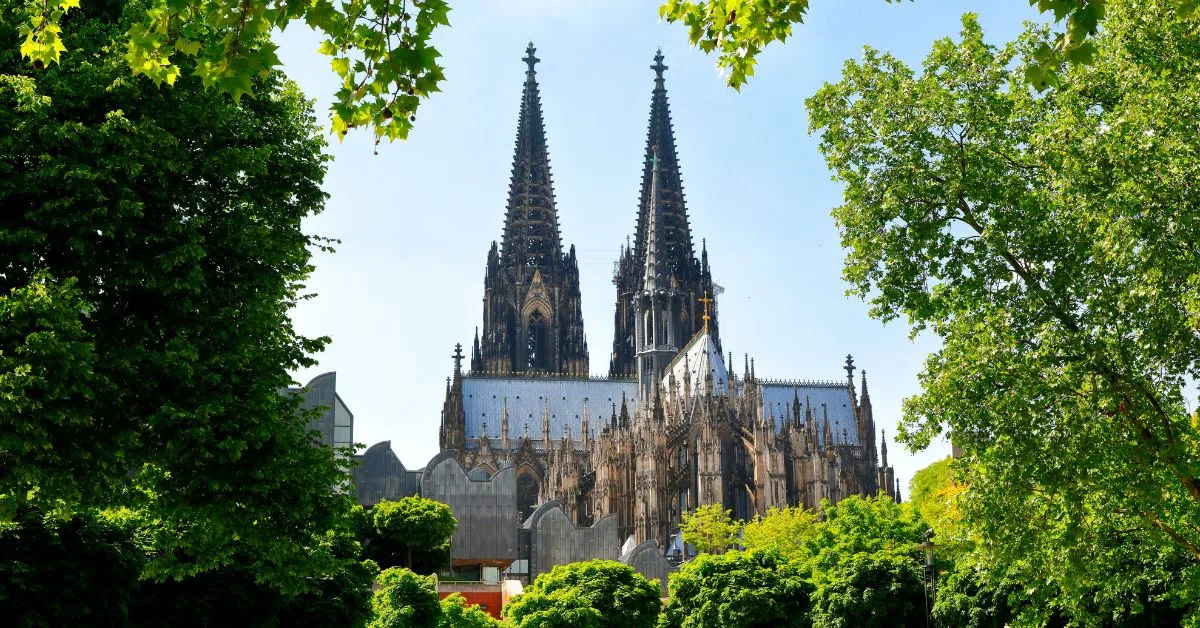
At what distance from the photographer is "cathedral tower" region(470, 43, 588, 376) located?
112m

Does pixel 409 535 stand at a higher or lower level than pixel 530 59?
lower

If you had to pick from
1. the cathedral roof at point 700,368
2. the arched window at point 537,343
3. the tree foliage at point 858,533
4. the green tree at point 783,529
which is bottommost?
the tree foliage at point 858,533

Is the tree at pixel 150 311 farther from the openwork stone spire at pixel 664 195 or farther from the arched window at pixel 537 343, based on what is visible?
the arched window at pixel 537 343

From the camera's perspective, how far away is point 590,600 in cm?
4194

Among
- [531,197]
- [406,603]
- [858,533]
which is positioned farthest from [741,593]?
[531,197]

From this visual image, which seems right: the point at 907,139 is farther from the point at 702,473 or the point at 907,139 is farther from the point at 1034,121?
the point at 702,473

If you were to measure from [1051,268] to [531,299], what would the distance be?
93.4m

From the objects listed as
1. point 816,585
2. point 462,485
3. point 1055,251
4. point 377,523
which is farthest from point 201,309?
point 462,485

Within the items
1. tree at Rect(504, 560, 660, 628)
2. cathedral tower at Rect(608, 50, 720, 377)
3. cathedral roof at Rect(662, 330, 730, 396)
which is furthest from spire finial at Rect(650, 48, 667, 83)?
tree at Rect(504, 560, 660, 628)

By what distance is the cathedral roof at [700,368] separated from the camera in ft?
259

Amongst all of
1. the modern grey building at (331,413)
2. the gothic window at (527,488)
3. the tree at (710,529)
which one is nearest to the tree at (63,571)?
the modern grey building at (331,413)

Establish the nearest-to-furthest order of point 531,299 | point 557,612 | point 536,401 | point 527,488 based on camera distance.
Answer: point 557,612
point 527,488
point 536,401
point 531,299

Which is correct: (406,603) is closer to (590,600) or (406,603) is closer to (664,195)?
(590,600)

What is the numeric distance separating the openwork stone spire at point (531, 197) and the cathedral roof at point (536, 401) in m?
11.4
